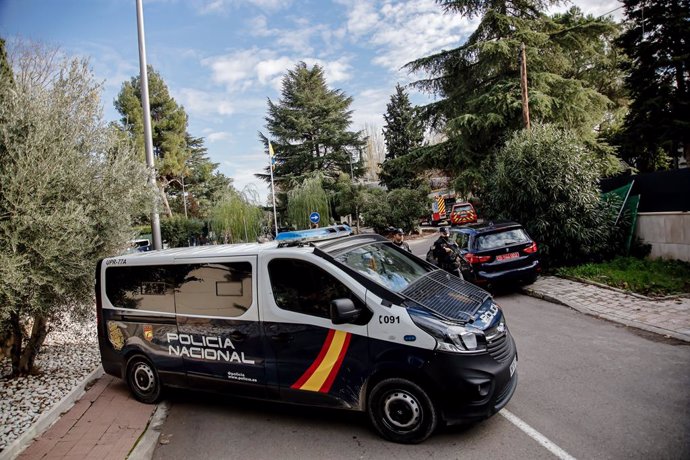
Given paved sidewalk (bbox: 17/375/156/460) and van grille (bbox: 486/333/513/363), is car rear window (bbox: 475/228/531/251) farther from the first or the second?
paved sidewalk (bbox: 17/375/156/460)

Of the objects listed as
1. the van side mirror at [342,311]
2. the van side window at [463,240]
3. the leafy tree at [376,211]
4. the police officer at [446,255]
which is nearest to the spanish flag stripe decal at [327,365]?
the van side mirror at [342,311]

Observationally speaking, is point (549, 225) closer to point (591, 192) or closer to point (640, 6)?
point (591, 192)

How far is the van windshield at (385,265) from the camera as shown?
4.14 m

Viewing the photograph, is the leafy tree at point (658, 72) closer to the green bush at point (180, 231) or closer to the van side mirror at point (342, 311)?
the van side mirror at point (342, 311)

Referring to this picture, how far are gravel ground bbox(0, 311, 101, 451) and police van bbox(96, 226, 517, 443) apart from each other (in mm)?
929

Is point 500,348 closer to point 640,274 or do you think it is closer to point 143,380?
point 143,380

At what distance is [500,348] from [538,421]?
79 centimetres

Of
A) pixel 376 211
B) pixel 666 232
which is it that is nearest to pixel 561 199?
pixel 666 232

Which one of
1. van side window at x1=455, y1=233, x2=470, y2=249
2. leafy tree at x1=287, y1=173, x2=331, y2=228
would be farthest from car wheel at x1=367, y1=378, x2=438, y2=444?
leafy tree at x1=287, y1=173, x2=331, y2=228

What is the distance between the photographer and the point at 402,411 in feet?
12.2

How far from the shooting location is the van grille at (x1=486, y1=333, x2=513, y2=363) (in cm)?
372

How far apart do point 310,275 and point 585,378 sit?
3.42m

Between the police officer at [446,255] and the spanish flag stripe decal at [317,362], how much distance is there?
16.3 feet

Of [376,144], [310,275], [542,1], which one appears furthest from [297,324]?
[376,144]
